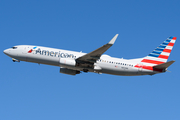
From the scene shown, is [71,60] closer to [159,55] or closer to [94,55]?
[94,55]

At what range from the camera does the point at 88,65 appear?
45969mm

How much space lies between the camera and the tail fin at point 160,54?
4859cm

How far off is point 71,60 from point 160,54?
58.7ft

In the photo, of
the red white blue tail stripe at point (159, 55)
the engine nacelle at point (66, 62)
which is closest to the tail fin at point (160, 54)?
the red white blue tail stripe at point (159, 55)

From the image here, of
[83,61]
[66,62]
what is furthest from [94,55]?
[66,62]

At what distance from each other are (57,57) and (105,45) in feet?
32.6

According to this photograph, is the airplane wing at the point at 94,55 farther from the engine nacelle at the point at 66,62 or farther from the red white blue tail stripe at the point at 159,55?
the red white blue tail stripe at the point at 159,55

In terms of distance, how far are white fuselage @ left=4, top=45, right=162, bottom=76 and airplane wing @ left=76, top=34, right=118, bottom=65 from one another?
1.13 m

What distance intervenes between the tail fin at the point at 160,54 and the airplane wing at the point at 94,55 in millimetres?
9697

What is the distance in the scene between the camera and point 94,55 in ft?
144

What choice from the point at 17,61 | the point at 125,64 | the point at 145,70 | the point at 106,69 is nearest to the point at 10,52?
the point at 17,61

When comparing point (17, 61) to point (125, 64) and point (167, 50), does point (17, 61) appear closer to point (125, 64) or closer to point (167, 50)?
point (125, 64)

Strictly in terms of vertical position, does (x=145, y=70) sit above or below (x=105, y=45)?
below

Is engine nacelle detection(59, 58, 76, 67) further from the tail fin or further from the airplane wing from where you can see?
the tail fin
